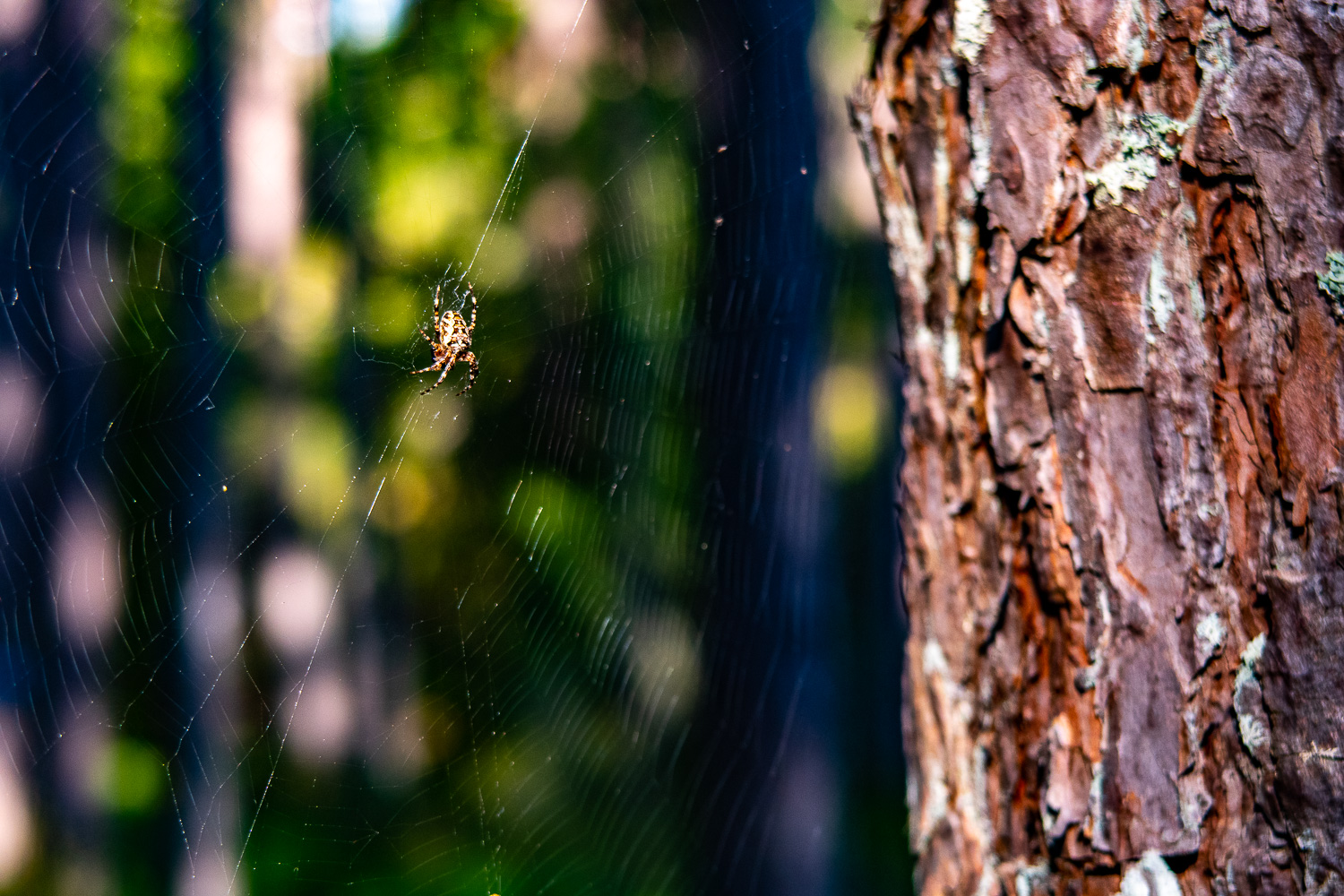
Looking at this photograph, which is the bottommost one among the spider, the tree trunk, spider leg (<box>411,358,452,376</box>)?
the tree trunk

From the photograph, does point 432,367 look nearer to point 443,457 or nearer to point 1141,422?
point 443,457

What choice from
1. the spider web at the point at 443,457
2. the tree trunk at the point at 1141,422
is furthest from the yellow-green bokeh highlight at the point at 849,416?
the tree trunk at the point at 1141,422

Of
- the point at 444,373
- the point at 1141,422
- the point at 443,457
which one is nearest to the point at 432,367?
the point at 444,373

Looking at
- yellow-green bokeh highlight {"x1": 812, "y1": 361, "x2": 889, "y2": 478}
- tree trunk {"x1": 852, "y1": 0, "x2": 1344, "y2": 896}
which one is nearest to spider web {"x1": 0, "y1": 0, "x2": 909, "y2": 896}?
yellow-green bokeh highlight {"x1": 812, "y1": 361, "x2": 889, "y2": 478}

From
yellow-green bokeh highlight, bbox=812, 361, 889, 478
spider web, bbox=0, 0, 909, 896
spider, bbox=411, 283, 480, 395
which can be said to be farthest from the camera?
yellow-green bokeh highlight, bbox=812, 361, 889, 478

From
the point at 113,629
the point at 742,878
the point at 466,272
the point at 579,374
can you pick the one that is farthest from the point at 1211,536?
the point at 113,629

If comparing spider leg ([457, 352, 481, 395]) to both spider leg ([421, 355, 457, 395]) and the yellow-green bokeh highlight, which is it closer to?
spider leg ([421, 355, 457, 395])
